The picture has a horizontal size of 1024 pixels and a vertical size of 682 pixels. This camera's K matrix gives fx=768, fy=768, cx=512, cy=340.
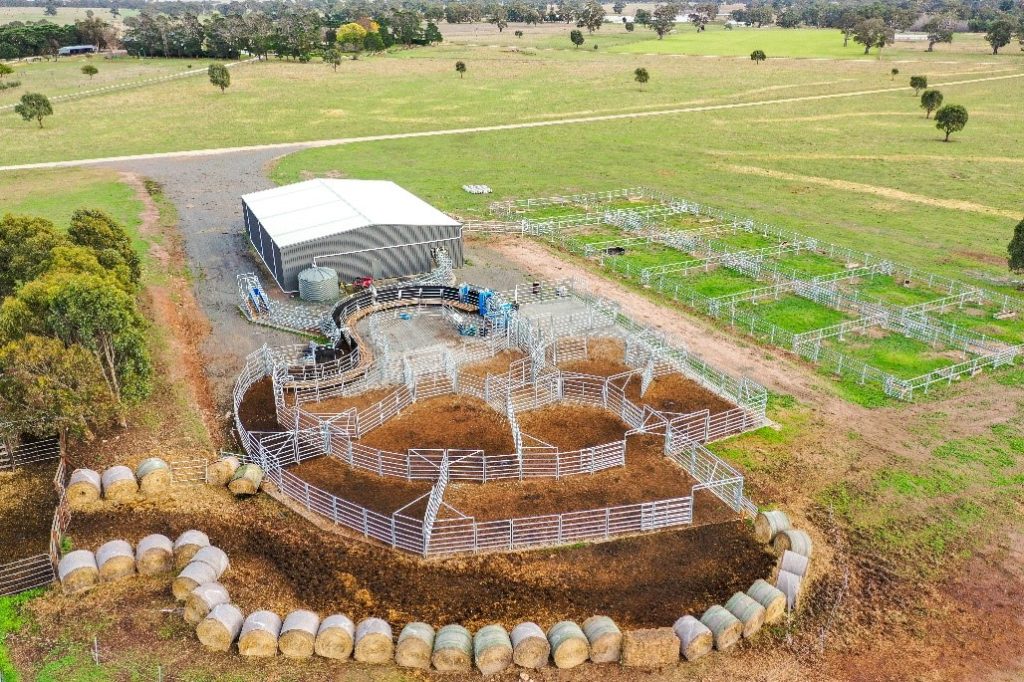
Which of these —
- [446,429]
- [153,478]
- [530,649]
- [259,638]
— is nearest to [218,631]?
[259,638]

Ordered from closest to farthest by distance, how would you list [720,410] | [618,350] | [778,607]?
[778,607] < [720,410] < [618,350]

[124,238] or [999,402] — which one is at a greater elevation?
[124,238]

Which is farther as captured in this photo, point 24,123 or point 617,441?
point 24,123

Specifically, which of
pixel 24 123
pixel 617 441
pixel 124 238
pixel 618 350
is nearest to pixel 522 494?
pixel 617 441

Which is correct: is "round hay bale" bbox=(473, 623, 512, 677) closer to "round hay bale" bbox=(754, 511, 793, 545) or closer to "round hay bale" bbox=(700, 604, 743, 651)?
"round hay bale" bbox=(700, 604, 743, 651)

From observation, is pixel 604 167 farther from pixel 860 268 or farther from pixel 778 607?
pixel 778 607

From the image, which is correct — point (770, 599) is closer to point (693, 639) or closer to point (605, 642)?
point (693, 639)


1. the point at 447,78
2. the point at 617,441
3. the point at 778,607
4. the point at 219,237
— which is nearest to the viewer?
the point at 778,607
